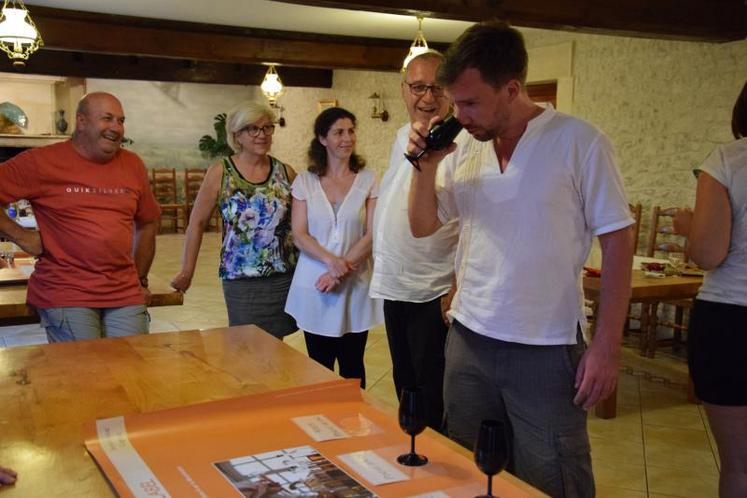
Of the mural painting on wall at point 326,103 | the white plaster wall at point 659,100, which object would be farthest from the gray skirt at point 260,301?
the mural painting on wall at point 326,103

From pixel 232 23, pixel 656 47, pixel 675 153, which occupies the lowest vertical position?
pixel 675 153

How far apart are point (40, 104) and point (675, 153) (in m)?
12.5

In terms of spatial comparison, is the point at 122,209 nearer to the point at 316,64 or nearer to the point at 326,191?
the point at 326,191

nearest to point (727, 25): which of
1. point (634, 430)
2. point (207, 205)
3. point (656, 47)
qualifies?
point (656, 47)

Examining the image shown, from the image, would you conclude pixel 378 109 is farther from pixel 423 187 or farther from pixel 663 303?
pixel 423 187

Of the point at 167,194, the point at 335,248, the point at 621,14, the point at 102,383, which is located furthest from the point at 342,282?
the point at 167,194

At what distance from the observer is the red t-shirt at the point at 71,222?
258 cm

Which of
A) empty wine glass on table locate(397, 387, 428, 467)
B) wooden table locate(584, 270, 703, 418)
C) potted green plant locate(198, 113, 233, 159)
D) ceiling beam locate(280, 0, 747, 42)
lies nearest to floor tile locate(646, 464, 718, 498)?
wooden table locate(584, 270, 703, 418)

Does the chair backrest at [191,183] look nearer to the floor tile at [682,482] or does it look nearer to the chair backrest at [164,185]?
the chair backrest at [164,185]

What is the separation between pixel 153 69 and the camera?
10516 millimetres

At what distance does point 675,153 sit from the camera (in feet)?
18.3

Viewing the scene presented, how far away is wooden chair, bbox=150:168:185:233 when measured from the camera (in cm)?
1319

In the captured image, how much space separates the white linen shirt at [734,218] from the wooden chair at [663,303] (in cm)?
322

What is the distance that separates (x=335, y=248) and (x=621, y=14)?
10.4ft
